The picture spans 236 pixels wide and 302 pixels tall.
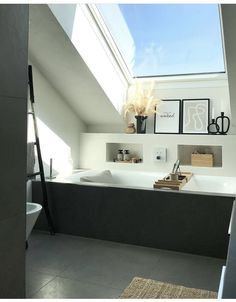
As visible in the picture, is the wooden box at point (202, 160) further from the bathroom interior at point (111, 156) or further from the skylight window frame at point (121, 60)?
the skylight window frame at point (121, 60)

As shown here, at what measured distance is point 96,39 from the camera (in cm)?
381

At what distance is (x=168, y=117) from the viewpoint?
14.9 ft

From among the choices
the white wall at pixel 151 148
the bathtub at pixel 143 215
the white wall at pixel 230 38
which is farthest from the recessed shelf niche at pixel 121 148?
the white wall at pixel 230 38

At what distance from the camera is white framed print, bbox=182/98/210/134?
4.34 m

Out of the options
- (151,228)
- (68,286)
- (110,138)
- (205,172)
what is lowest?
(68,286)

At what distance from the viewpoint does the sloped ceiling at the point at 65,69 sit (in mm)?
3162

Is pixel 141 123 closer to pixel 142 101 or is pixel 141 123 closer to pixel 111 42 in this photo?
pixel 142 101

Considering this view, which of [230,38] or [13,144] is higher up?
[230,38]

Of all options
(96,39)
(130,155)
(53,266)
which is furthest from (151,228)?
(96,39)

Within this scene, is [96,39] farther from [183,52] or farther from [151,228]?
[151,228]

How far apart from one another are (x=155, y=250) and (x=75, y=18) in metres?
2.42

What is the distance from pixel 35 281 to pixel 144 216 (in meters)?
1.17

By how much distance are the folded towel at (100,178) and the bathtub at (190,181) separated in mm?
113

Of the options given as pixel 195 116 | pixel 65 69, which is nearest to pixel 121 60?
pixel 65 69
